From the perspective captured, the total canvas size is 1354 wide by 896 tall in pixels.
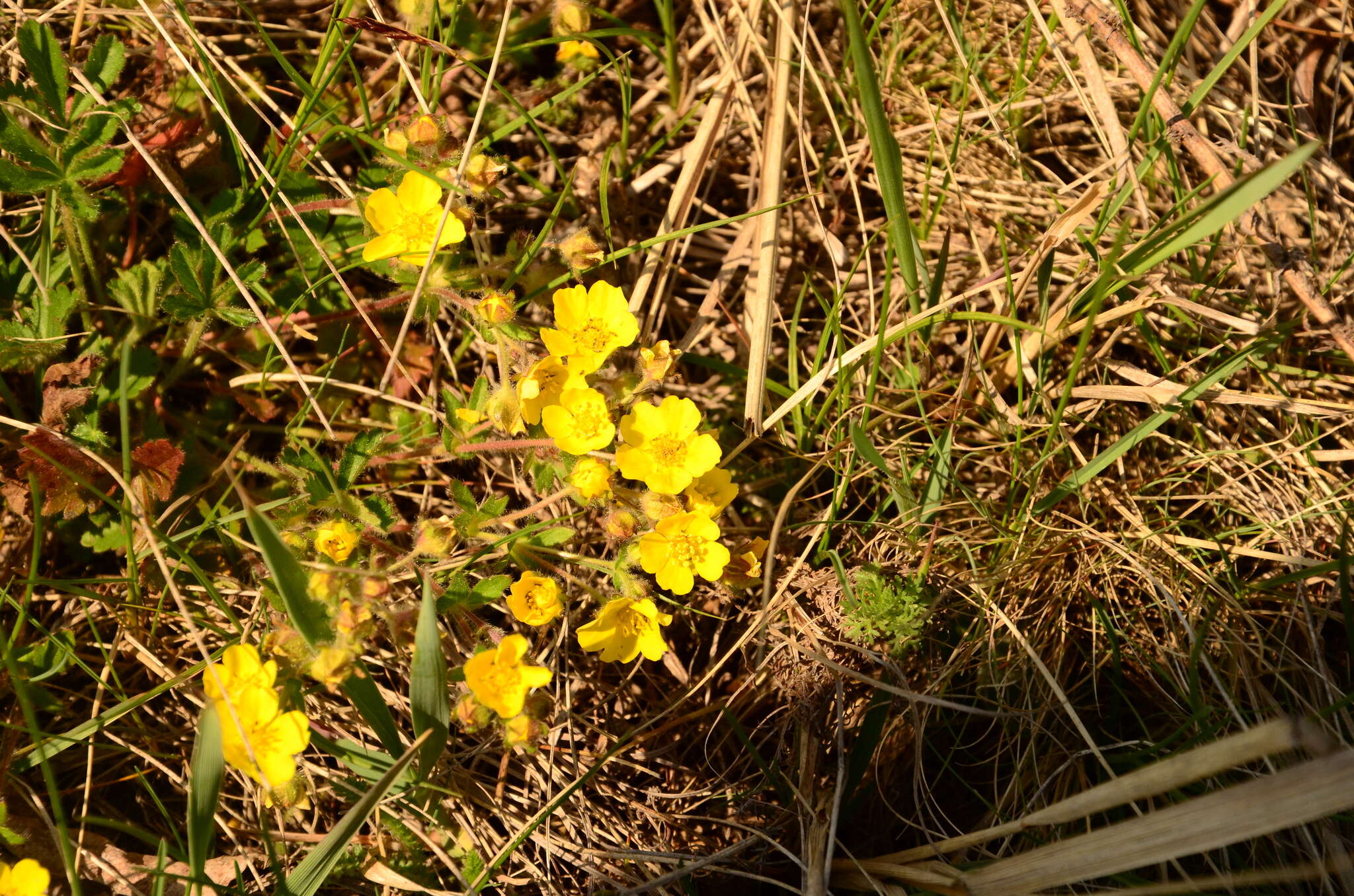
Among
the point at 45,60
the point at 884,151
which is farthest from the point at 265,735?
the point at 884,151

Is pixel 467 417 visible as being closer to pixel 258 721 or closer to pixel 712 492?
pixel 712 492

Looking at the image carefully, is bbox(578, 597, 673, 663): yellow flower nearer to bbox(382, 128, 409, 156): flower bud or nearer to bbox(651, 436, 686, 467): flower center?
bbox(651, 436, 686, 467): flower center

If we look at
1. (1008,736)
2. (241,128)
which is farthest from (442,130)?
(1008,736)

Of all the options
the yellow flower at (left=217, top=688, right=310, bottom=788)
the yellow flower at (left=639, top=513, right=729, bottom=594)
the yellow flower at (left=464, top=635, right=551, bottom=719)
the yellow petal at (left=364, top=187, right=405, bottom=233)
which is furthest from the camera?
the yellow petal at (left=364, top=187, right=405, bottom=233)

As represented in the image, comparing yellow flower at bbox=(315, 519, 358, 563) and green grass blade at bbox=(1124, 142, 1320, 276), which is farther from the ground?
green grass blade at bbox=(1124, 142, 1320, 276)

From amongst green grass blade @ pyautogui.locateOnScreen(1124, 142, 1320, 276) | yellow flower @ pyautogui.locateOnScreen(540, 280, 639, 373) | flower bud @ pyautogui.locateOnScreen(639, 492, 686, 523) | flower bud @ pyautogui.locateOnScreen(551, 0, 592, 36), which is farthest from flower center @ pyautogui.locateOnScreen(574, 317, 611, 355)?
green grass blade @ pyautogui.locateOnScreen(1124, 142, 1320, 276)

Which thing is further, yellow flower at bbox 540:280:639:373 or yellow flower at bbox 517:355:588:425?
yellow flower at bbox 540:280:639:373

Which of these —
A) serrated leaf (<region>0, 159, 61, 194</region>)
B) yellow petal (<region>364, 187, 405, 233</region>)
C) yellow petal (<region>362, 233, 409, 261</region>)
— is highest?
serrated leaf (<region>0, 159, 61, 194</region>)
